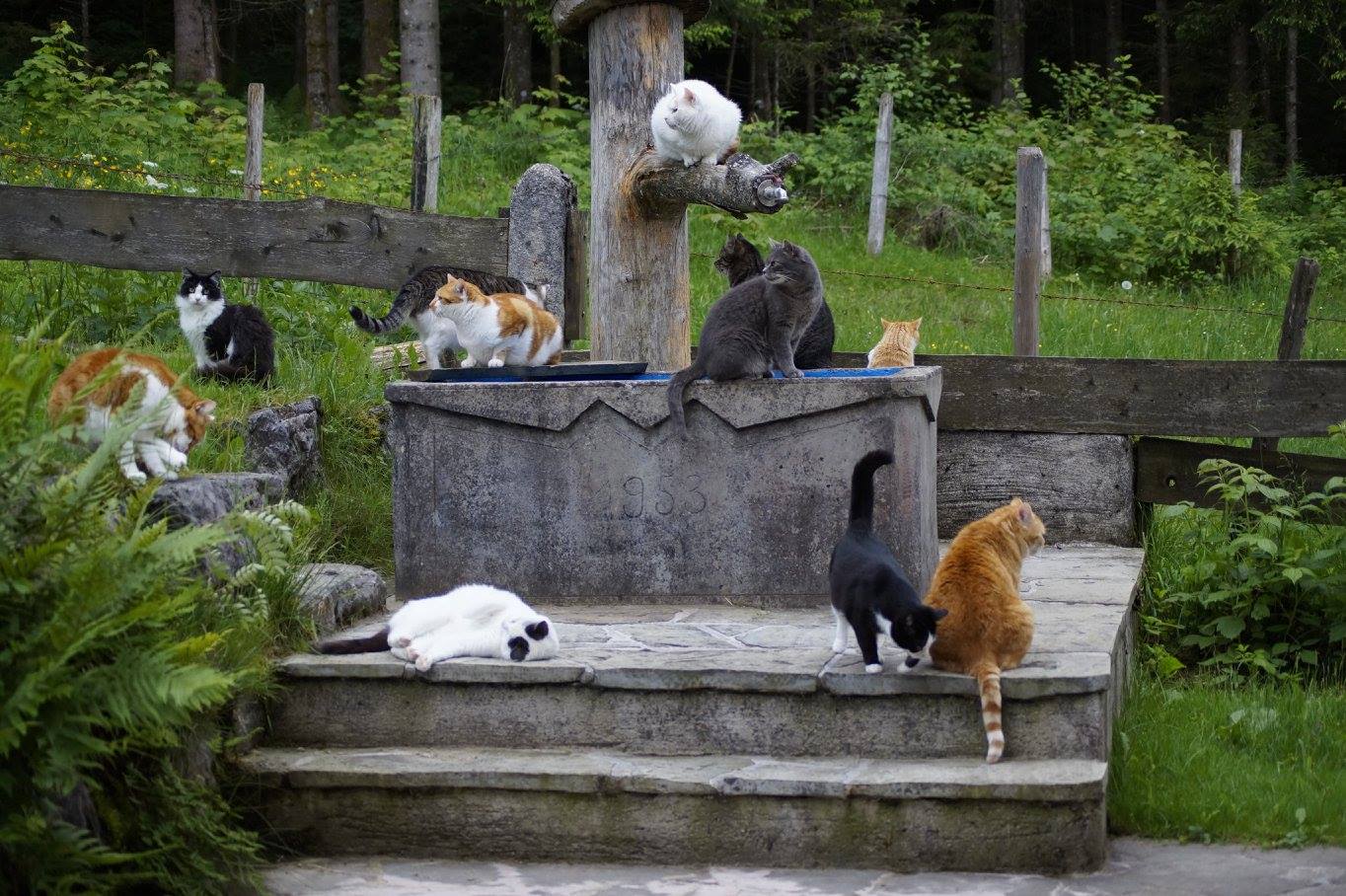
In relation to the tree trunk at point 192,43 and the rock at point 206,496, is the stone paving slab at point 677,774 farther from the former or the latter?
the tree trunk at point 192,43

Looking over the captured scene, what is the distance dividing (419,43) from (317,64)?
2264 millimetres

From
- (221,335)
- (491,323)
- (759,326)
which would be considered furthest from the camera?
(221,335)

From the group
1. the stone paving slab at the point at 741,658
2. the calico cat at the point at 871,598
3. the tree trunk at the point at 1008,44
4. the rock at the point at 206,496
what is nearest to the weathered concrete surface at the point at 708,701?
the stone paving slab at the point at 741,658

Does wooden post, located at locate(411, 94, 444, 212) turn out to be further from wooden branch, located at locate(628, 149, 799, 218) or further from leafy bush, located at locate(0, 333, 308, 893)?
leafy bush, located at locate(0, 333, 308, 893)

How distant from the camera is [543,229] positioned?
745 cm

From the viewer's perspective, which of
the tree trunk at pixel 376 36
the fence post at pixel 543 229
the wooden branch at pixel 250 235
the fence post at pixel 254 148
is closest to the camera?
the fence post at pixel 543 229

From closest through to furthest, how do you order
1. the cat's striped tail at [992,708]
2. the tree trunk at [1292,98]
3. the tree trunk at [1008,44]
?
the cat's striped tail at [992,708] < the tree trunk at [1292,98] < the tree trunk at [1008,44]

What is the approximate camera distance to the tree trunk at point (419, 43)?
1734 cm

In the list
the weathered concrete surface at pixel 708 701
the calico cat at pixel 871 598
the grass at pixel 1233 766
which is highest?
the calico cat at pixel 871 598

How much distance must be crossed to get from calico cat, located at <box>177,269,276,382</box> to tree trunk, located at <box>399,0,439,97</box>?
34.5ft

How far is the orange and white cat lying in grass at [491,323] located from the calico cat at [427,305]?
0.40 ft

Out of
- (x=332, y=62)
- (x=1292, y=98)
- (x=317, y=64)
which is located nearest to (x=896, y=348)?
(x=317, y=64)

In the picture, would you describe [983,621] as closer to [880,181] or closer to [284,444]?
[284,444]

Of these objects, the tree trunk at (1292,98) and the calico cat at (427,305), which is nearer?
the calico cat at (427,305)
